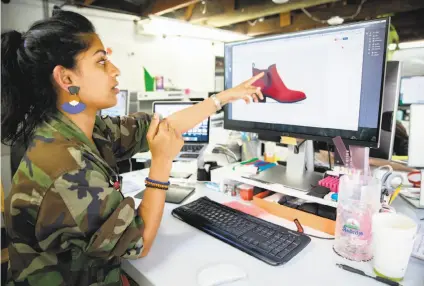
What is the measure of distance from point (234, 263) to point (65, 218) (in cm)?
39

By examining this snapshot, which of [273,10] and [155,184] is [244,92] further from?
[273,10]

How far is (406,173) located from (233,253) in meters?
0.87

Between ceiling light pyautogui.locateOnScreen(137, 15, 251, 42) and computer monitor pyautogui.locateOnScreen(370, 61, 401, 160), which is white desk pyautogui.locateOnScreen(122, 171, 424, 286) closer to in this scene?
computer monitor pyautogui.locateOnScreen(370, 61, 401, 160)

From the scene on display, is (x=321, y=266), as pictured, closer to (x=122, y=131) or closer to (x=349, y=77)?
(x=349, y=77)

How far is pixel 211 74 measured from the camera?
511 centimetres


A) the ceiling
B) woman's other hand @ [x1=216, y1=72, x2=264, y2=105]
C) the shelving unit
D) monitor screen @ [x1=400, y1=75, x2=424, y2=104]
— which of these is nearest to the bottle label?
woman's other hand @ [x1=216, y1=72, x2=264, y2=105]

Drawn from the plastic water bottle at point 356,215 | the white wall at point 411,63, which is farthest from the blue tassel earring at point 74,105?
the white wall at point 411,63

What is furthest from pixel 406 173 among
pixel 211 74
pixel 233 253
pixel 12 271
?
pixel 211 74

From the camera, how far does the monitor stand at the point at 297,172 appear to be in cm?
105

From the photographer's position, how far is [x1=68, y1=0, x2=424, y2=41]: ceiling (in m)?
3.55

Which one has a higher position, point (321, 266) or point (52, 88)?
point (52, 88)

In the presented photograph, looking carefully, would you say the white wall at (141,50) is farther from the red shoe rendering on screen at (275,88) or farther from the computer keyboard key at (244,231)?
the computer keyboard key at (244,231)

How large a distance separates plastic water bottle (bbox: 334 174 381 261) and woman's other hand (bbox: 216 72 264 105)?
0.45 m

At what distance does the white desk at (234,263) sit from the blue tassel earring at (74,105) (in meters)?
0.41
